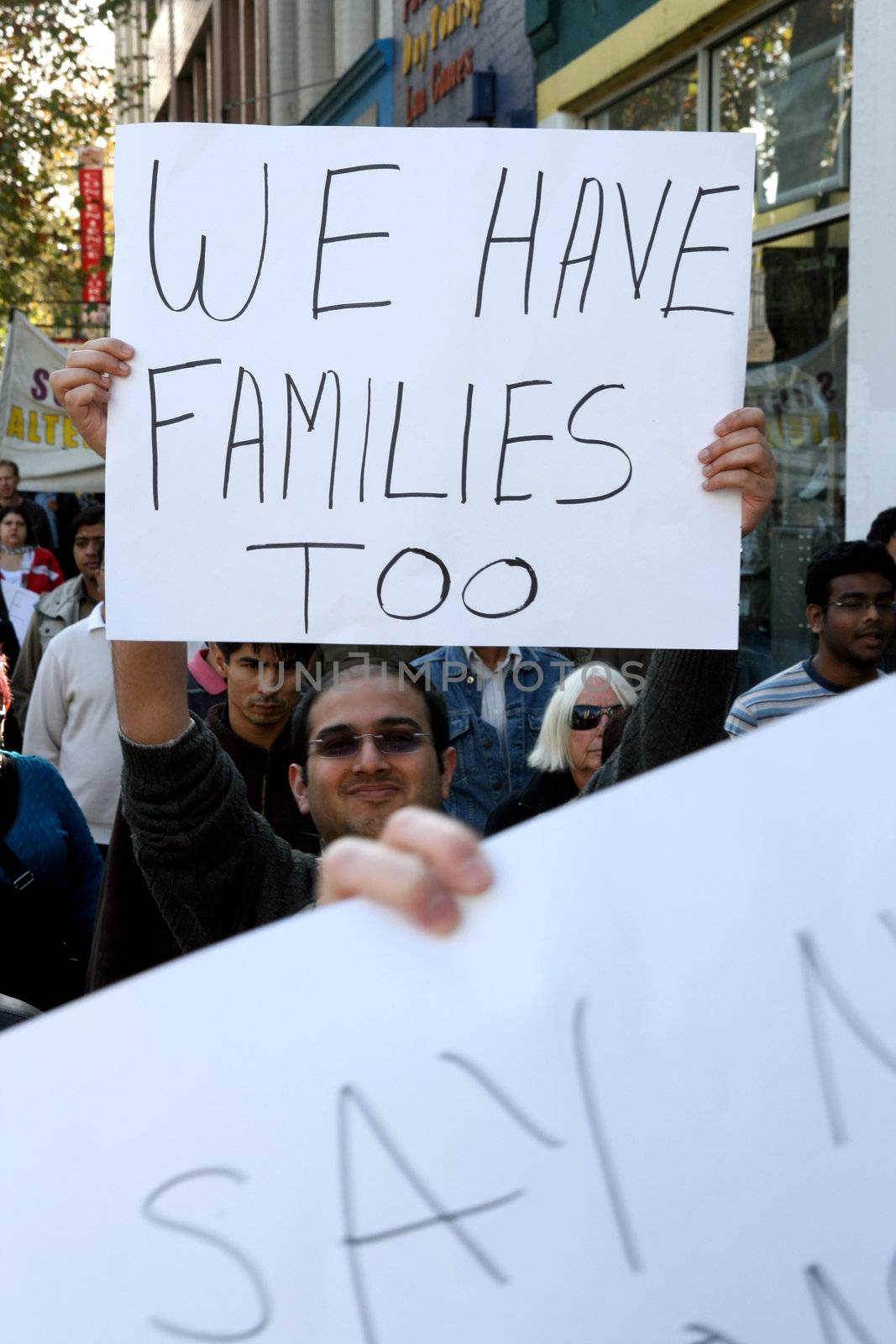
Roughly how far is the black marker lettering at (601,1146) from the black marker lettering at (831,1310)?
0.40ft

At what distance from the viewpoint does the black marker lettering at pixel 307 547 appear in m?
2.14

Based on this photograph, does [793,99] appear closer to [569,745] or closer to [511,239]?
[569,745]

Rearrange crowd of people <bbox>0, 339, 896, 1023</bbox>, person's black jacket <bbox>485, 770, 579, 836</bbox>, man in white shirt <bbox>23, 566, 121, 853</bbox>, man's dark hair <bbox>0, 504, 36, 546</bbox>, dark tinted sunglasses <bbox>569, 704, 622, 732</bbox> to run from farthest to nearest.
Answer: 1. man's dark hair <bbox>0, 504, 36, 546</bbox>
2. man in white shirt <bbox>23, 566, 121, 853</bbox>
3. dark tinted sunglasses <bbox>569, 704, 622, 732</bbox>
4. person's black jacket <bbox>485, 770, 579, 836</bbox>
5. crowd of people <bbox>0, 339, 896, 1023</bbox>

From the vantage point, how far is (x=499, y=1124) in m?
1.13

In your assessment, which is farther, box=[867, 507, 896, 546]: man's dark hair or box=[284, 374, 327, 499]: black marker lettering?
box=[867, 507, 896, 546]: man's dark hair

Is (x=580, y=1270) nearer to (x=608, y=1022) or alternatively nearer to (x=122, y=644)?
(x=608, y=1022)

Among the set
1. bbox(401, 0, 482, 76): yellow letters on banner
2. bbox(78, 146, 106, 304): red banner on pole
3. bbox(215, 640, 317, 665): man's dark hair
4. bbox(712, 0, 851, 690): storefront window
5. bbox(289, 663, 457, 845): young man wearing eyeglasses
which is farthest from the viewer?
bbox(78, 146, 106, 304): red banner on pole

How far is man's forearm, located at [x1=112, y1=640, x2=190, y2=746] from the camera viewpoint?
225 centimetres

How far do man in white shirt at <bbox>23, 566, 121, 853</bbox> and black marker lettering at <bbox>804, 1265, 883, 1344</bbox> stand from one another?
162 inches

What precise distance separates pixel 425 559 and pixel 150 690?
1.47ft

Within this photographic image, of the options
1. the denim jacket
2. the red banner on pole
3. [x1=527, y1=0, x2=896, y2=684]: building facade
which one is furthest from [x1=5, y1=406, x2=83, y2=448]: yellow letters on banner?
the red banner on pole

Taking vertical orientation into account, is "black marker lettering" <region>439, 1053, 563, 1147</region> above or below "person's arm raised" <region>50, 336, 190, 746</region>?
below

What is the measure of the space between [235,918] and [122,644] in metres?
0.47

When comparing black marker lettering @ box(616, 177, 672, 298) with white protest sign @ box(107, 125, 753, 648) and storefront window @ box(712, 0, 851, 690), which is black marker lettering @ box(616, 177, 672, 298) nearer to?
white protest sign @ box(107, 125, 753, 648)
